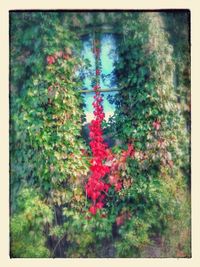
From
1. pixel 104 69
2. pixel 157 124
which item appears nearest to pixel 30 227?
pixel 157 124

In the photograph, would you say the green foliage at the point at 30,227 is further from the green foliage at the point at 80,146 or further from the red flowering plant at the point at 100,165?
the red flowering plant at the point at 100,165

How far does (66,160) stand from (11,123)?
0.58 metres

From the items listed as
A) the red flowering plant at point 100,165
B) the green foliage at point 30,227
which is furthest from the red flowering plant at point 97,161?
the green foliage at point 30,227

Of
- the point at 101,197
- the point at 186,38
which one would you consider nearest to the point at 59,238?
the point at 101,197

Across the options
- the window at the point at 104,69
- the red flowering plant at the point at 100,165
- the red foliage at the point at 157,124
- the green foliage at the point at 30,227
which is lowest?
the green foliage at the point at 30,227

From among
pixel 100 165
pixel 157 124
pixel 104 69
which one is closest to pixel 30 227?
pixel 100 165

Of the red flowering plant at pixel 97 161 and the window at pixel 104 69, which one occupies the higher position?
the window at pixel 104 69

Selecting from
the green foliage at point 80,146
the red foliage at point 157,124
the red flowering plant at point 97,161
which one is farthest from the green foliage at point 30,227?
the red foliage at point 157,124

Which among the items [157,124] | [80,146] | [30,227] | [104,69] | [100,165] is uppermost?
[104,69]

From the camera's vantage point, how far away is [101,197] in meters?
3.98

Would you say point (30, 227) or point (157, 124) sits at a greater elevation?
point (157, 124)

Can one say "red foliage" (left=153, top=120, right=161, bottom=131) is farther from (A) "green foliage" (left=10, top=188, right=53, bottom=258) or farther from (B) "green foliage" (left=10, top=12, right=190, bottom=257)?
(A) "green foliage" (left=10, top=188, right=53, bottom=258)

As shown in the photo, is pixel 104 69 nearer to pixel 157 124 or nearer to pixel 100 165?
pixel 157 124

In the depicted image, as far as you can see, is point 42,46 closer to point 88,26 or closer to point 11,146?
point 88,26
